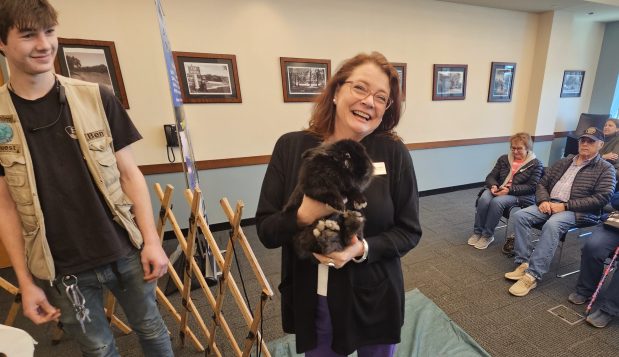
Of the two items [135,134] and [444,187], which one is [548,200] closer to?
[444,187]

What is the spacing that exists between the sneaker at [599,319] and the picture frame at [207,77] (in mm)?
3300

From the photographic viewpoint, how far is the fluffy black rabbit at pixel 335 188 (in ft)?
2.12

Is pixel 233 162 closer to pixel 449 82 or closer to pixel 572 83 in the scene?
pixel 449 82

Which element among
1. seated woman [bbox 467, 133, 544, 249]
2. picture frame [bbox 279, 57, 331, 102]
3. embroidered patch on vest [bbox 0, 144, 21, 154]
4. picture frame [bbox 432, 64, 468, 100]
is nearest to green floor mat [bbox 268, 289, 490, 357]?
seated woman [bbox 467, 133, 544, 249]

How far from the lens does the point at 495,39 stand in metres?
3.93

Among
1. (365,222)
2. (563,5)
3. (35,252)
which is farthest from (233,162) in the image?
(563,5)

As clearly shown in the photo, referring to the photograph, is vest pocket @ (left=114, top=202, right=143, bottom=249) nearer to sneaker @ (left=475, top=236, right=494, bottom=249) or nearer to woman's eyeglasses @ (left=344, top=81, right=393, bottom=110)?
woman's eyeglasses @ (left=344, top=81, right=393, bottom=110)

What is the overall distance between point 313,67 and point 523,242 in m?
2.64

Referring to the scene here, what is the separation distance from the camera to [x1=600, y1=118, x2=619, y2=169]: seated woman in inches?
110

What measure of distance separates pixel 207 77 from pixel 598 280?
3558 mm

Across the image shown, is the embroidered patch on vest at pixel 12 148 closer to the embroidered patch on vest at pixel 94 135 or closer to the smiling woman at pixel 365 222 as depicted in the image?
the embroidered patch on vest at pixel 94 135

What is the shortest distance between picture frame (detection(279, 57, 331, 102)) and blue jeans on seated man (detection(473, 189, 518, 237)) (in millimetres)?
2050

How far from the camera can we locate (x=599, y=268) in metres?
1.84

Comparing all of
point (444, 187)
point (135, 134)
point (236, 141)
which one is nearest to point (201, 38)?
point (236, 141)
